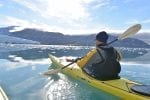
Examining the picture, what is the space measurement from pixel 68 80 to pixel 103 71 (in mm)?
2706

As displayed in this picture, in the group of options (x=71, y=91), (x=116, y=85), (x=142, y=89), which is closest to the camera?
(x=142, y=89)

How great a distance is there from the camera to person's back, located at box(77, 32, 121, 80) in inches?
360

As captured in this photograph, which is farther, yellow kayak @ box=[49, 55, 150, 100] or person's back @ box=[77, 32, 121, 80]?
person's back @ box=[77, 32, 121, 80]

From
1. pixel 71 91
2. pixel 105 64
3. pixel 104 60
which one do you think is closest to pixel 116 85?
pixel 105 64

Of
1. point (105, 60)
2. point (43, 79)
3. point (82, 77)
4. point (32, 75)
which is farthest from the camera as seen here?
point (32, 75)

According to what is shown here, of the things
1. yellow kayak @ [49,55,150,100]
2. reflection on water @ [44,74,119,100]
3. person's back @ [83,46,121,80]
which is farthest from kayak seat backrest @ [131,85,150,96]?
person's back @ [83,46,121,80]

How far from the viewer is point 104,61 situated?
361 inches

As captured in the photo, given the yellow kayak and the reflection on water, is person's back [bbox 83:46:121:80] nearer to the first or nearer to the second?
the yellow kayak

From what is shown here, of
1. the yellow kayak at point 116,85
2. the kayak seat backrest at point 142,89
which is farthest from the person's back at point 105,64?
the kayak seat backrest at point 142,89

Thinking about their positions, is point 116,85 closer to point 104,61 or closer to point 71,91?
point 104,61

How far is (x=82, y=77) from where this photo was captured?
1074 centimetres

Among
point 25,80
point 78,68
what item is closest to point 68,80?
point 78,68

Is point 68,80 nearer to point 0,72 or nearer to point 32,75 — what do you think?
point 32,75

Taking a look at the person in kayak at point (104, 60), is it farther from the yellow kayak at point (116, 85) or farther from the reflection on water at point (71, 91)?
the reflection on water at point (71, 91)
